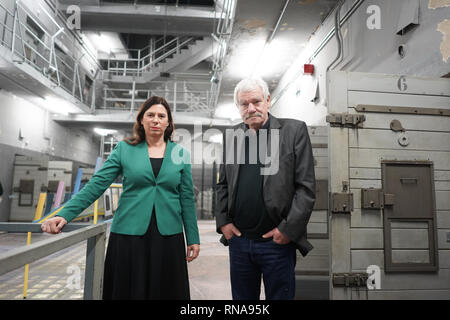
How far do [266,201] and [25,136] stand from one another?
361 inches

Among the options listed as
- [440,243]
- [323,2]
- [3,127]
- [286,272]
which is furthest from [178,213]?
[3,127]

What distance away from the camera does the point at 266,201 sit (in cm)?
160

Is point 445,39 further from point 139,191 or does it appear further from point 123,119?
point 123,119

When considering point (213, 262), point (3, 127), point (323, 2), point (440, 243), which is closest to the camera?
point (440, 243)

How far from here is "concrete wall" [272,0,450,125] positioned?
2357 mm

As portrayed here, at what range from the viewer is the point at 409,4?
2658mm

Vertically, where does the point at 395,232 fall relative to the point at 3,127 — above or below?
below

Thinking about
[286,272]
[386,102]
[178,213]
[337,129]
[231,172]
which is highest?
[386,102]

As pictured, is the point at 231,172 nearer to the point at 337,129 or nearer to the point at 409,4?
the point at 337,129

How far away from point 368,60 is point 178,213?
2.84 metres

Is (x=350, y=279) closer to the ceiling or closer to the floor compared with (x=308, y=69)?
closer to the floor

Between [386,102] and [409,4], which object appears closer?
[386,102]

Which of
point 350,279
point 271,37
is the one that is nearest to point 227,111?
point 271,37

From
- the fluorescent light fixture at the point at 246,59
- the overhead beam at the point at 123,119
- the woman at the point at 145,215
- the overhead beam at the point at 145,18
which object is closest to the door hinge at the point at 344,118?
the woman at the point at 145,215
